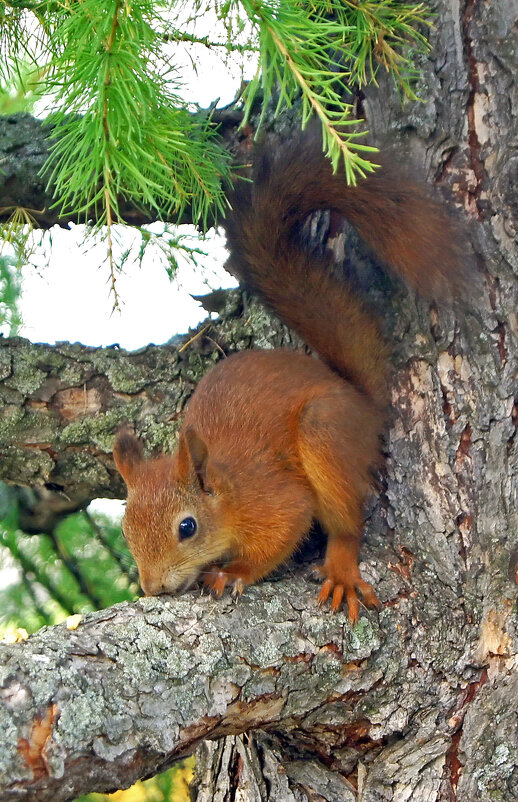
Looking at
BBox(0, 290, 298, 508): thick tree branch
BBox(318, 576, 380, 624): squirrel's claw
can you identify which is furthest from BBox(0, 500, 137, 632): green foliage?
BBox(318, 576, 380, 624): squirrel's claw

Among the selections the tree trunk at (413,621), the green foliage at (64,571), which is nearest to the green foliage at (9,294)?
the green foliage at (64,571)

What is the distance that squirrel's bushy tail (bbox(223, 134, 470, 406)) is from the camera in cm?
176

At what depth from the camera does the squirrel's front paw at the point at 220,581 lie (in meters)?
1.74

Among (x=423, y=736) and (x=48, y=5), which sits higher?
(x=48, y=5)

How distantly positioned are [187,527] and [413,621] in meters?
0.57

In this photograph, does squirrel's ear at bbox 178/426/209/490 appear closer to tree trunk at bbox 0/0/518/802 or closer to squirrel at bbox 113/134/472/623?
squirrel at bbox 113/134/472/623

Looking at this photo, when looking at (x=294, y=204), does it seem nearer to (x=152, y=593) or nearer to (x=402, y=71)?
(x=402, y=71)

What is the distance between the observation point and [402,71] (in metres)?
1.94

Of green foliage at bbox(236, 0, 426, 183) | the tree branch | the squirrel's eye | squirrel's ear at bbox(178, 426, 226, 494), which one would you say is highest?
green foliage at bbox(236, 0, 426, 183)

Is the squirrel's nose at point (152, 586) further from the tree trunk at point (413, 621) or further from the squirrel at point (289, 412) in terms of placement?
the tree trunk at point (413, 621)

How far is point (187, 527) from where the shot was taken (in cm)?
193

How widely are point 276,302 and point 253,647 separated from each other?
90cm

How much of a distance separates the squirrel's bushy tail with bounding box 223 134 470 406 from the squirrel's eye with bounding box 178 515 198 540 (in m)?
0.54

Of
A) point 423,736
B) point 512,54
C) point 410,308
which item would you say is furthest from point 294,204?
point 423,736
